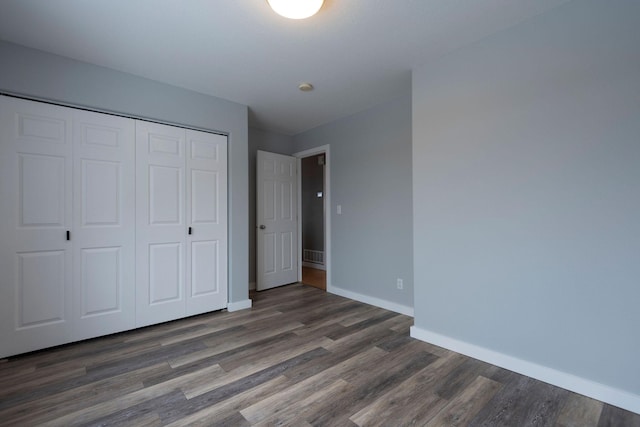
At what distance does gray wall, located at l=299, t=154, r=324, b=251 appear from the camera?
6.20 metres

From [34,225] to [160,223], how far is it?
93 centimetres

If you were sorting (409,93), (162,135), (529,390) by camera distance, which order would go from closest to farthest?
(529,390) → (162,135) → (409,93)

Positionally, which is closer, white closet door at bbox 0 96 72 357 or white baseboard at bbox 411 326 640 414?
white baseboard at bbox 411 326 640 414

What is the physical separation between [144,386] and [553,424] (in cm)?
246

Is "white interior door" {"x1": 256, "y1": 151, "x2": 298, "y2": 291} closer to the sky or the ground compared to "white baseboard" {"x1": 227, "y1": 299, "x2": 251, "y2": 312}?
closer to the sky

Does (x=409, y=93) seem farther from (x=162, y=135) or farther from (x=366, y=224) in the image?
(x=162, y=135)

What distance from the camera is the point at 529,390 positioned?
1.83m

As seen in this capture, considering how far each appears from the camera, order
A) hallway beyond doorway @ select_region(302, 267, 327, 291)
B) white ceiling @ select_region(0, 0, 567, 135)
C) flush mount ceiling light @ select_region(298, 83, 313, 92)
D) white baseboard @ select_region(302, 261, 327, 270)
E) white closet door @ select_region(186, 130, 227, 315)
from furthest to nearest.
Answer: white baseboard @ select_region(302, 261, 327, 270) → hallway beyond doorway @ select_region(302, 267, 327, 291) → white closet door @ select_region(186, 130, 227, 315) → flush mount ceiling light @ select_region(298, 83, 313, 92) → white ceiling @ select_region(0, 0, 567, 135)

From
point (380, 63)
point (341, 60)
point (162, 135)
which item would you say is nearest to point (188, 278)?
point (162, 135)

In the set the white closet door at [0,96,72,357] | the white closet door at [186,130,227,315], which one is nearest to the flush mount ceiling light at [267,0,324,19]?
the white closet door at [186,130,227,315]

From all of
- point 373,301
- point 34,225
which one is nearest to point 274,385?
point 373,301

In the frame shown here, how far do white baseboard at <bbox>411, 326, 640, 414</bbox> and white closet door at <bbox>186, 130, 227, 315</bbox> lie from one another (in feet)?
7.56

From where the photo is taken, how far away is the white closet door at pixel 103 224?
2529 millimetres

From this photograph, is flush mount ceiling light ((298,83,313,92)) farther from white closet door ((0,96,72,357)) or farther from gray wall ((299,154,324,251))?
gray wall ((299,154,324,251))
